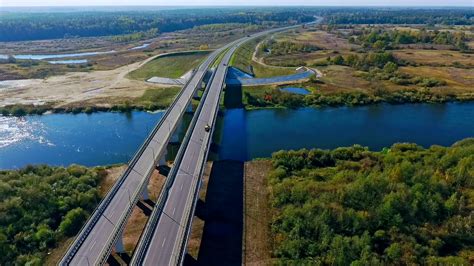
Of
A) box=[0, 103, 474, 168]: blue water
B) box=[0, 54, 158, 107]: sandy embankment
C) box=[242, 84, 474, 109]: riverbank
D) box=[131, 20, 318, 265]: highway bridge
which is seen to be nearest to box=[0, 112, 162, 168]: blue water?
box=[0, 103, 474, 168]: blue water

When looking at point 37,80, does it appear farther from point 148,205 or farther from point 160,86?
point 148,205

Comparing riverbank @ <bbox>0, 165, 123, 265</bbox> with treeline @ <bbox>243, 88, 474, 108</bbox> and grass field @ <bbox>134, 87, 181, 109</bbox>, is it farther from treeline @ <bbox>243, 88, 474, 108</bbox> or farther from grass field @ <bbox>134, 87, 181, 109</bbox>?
treeline @ <bbox>243, 88, 474, 108</bbox>

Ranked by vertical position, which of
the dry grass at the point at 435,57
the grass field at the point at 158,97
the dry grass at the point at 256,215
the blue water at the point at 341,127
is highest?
the dry grass at the point at 435,57

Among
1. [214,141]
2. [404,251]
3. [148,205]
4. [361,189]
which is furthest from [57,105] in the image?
[404,251]

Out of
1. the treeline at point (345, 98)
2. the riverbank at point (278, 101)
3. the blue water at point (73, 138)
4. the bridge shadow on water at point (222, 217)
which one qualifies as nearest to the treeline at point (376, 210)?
the bridge shadow on water at point (222, 217)

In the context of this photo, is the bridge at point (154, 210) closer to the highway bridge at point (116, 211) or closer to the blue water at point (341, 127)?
the highway bridge at point (116, 211)

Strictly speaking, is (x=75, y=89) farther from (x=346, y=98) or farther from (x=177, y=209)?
(x=177, y=209)
